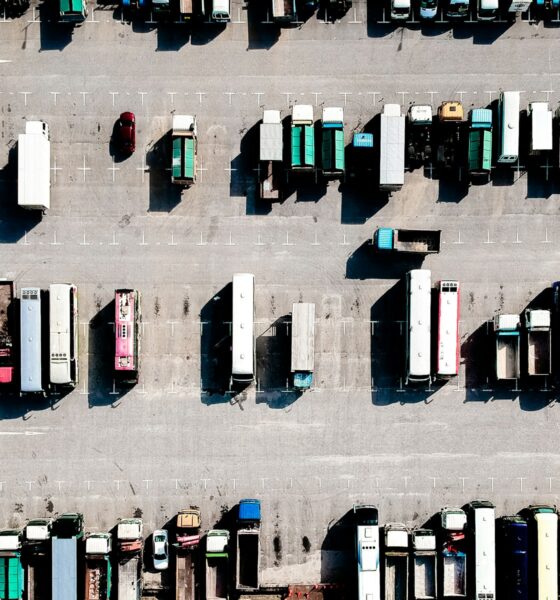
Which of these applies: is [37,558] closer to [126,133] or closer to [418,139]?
[126,133]

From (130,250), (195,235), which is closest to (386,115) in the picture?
(195,235)

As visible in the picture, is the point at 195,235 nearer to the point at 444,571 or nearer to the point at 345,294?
the point at 345,294

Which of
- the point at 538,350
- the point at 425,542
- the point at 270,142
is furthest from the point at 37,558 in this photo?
the point at 538,350

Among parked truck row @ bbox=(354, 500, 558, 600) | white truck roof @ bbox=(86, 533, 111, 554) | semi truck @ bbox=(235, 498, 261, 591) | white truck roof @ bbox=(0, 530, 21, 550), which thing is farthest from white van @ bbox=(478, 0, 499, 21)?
white truck roof @ bbox=(0, 530, 21, 550)

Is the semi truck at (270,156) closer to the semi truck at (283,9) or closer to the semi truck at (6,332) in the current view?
the semi truck at (283,9)

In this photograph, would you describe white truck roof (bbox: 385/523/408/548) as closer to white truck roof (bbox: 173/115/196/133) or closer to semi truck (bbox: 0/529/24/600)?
semi truck (bbox: 0/529/24/600)

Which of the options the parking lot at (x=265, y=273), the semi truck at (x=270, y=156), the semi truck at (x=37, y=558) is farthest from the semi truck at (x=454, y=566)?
the semi truck at (x=37, y=558)

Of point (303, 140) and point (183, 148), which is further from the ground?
point (303, 140)

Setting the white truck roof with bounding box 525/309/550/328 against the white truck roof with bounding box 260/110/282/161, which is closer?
the white truck roof with bounding box 525/309/550/328
